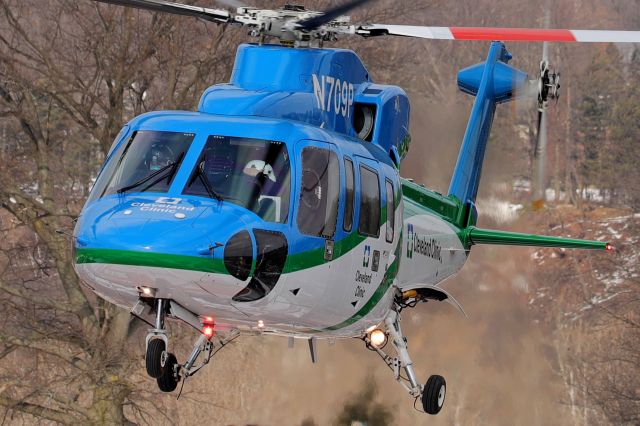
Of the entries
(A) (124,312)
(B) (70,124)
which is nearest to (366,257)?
(A) (124,312)

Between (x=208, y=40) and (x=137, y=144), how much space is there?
16895 millimetres

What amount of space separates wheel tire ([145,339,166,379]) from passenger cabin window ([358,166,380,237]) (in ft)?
7.71

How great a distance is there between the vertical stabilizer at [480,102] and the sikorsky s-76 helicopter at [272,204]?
3.20 m

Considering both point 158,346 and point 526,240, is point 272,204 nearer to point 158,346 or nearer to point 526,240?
point 158,346

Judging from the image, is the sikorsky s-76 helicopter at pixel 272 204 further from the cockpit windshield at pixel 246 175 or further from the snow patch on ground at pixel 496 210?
the snow patch on ground at pixel 496 210

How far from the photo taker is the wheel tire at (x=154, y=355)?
13.5 metres

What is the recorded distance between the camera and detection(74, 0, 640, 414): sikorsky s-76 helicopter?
12.9 metres

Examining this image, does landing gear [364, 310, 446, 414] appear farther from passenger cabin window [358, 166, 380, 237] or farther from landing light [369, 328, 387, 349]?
passenger cabin window [358, 166, 380, 237]

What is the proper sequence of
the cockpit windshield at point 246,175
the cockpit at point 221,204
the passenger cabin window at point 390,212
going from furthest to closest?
the passenger cabin window at point 390,212 < the cockpit windshield at point 246,175 < the cockpit at point 221,204

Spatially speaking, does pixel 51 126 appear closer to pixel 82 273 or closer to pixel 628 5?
pixel 82 273

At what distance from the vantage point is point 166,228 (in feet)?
41.6

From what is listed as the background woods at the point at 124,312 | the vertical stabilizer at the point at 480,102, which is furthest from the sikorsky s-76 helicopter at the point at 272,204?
the background woods at the point at 124,312

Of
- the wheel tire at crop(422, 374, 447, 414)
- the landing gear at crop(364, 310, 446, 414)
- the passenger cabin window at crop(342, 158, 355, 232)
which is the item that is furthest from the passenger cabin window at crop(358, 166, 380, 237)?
the wheel tire at crop(422, 374, 447, 414)

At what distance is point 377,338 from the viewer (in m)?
16.4
